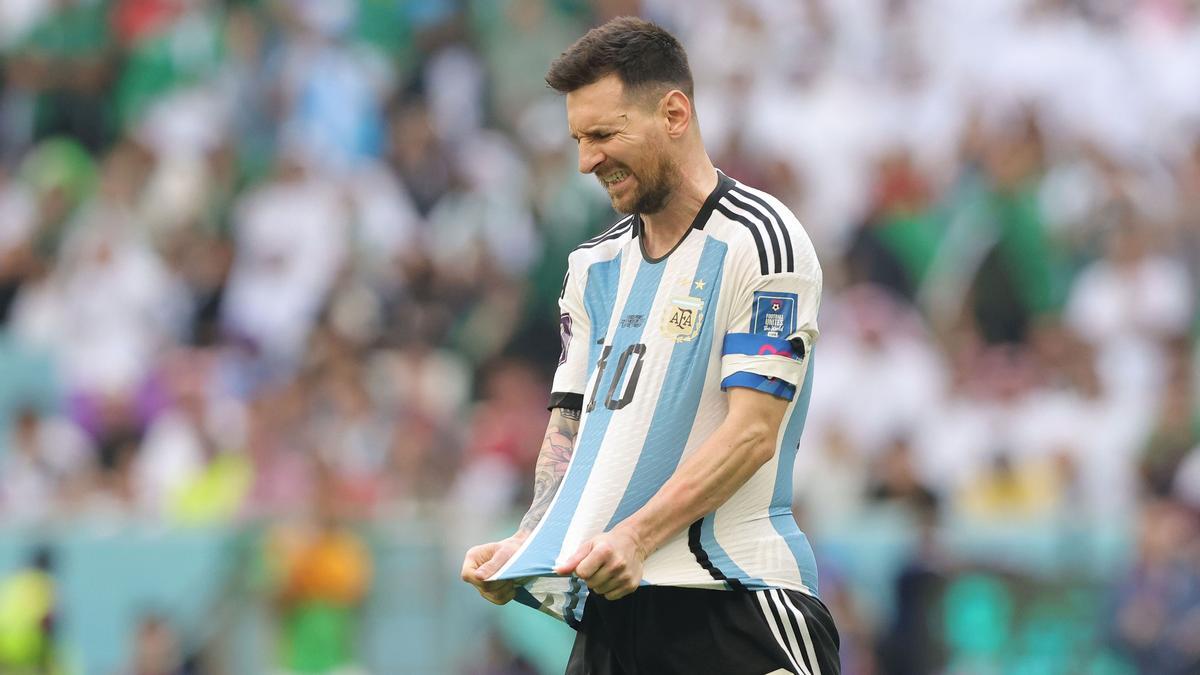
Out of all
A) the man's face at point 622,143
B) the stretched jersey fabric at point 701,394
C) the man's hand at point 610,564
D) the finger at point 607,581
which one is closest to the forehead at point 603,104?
the man's face at point 622,143

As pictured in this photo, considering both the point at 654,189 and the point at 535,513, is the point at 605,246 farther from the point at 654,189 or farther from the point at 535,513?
the point at 535,513

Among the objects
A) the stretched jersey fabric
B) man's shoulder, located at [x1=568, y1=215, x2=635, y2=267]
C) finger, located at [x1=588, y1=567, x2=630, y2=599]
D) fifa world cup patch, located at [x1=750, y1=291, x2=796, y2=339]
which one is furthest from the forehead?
finger, located at [x1=588, y1=567, x2=630, y2=599]

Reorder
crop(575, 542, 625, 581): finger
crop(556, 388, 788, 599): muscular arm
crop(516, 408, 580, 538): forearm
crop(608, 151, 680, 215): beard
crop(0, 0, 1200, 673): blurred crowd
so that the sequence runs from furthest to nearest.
A: 1. crop(0, 0, 1200, 673): blurred crowd
2. crop(516, 408, 580, 538): forearm
3. crop(608, 151, 680, 215): beard
4. crop(556, 388, 788, 599): muscular arm
5. crop(575, 542, 625, 581): finger

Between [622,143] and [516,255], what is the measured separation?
8.56 meters

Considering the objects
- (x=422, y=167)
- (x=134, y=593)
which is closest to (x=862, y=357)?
(x=422, y=167)

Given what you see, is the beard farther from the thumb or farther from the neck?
the thumb

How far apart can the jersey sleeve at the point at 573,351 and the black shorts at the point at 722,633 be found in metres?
0.59

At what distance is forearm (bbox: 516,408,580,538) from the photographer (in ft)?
17.4

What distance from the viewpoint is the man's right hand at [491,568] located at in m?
5.00

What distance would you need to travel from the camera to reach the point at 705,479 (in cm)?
488

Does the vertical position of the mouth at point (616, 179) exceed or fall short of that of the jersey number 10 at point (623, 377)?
it exceeds it

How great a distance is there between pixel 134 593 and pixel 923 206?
226 inches

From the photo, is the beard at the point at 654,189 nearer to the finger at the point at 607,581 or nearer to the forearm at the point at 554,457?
the forearm at the point at 554,457

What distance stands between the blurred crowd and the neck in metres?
5.99
